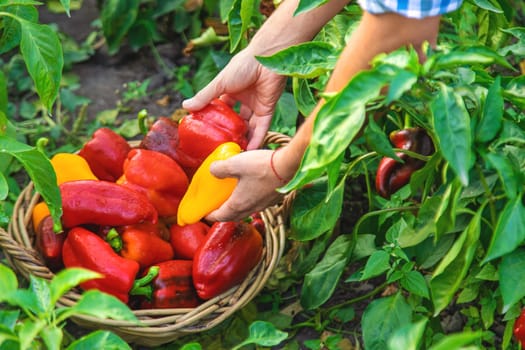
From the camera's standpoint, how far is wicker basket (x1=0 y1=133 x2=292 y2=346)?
2.02 metres

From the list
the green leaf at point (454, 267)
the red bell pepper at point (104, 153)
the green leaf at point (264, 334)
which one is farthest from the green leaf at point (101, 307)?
the red bell pepper at point (104, 153)

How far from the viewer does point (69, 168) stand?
7.66ft

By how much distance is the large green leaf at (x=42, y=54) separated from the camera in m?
1.96

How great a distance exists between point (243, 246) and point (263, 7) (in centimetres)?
87

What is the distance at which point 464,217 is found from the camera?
5.95 ft

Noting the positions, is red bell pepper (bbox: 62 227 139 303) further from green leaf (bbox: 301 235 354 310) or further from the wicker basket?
green leaf (bbox: 301 235 354 310)

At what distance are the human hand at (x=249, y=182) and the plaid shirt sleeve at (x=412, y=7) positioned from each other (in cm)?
55

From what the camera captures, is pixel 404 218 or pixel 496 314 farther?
pixel 496 314

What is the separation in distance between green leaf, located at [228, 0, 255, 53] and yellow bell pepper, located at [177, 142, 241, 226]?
0.28 metres

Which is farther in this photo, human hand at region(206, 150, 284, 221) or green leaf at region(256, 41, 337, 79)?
human hand at region(206, 150, 284, 221)

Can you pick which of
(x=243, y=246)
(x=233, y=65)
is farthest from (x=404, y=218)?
(x=233, y=65)

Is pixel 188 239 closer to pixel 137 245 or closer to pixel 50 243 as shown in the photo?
pixel 137 245

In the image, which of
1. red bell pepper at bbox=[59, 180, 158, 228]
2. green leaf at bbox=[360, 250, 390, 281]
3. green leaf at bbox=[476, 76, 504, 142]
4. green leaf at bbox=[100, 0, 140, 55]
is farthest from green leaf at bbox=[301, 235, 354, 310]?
green leaf at bbox=[100, 0, 140, 55]

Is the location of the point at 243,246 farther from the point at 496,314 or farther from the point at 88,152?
the point at 496,314
